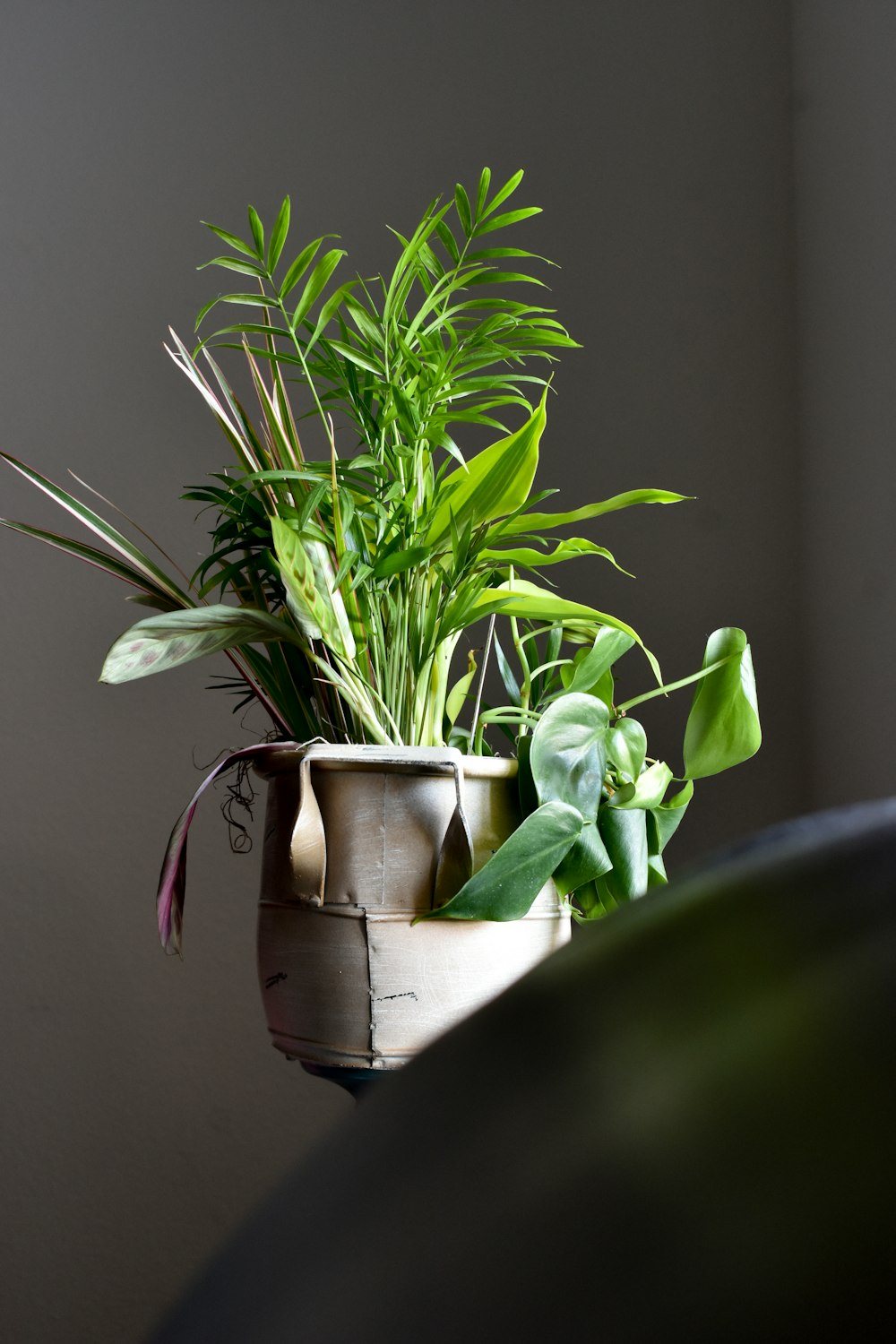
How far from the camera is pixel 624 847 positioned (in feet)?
2.67

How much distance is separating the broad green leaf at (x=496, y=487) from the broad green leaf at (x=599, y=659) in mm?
125

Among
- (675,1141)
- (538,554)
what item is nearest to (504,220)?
(538,554)

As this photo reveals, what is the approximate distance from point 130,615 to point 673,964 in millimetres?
1696

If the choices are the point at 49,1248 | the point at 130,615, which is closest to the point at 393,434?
the point at 130,615

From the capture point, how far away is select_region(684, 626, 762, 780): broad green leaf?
840 millimetres

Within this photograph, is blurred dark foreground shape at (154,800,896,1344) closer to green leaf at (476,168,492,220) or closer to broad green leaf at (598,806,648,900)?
broad green leaf at (598,806,648,900)

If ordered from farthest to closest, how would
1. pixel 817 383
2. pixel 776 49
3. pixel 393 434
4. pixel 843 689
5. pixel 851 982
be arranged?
pixel 776 49 < pixel 817 383 < pixel 843 689 < pixel 393 434 < pixel 851 982

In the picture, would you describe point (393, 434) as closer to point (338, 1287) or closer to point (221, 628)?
point (221, 628)

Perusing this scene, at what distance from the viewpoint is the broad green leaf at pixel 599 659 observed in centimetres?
86

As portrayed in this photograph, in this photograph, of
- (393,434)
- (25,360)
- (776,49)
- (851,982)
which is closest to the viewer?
(851,982)

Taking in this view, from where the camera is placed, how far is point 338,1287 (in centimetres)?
5

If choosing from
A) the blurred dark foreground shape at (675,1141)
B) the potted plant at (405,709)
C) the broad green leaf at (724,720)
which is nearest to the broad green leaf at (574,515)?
the potted plant at (405,709)

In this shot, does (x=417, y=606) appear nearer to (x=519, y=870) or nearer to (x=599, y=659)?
(x=599, y=659)

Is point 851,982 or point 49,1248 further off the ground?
point 851,982
